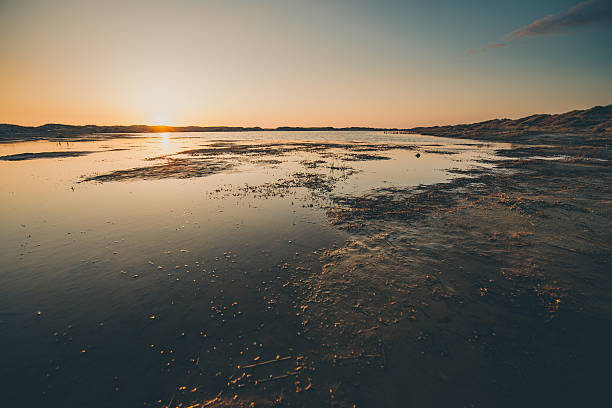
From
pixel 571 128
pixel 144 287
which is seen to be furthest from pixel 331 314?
pixel 571 128

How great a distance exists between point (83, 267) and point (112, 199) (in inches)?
534

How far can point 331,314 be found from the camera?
8742 mm

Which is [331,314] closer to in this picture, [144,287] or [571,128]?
[144,287]

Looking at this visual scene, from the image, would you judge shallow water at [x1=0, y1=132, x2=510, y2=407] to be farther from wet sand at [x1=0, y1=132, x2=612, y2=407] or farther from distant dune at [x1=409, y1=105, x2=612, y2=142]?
distant dune at [x1=409, y1=105, x2=612, y2=142]

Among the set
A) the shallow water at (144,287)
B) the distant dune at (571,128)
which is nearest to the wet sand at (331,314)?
the shallow water at (144,287)

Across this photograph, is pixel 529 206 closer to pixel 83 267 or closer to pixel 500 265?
pixel 500 265

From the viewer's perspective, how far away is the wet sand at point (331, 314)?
6.25 m

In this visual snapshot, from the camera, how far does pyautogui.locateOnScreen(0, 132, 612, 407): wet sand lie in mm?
6254

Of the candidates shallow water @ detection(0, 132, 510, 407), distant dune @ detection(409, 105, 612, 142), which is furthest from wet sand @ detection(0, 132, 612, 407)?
distant dune @ detection(409, 105, 612, 142)

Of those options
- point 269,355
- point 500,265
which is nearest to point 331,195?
point 500,265

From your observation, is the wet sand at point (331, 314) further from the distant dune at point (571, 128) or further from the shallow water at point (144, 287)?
the distant dune at point (571, 128)

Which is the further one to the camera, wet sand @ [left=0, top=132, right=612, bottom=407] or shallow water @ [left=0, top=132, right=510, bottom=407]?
shallow water @ [left=0, top=132, right=510, bottom=407]

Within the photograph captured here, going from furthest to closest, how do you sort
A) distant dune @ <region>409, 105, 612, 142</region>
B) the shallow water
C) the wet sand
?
distant dune @ <region>409, 105, 612, 142</region>
the shallow water
the wet sand

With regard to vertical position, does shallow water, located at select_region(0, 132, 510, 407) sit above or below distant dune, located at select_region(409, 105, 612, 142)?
below
